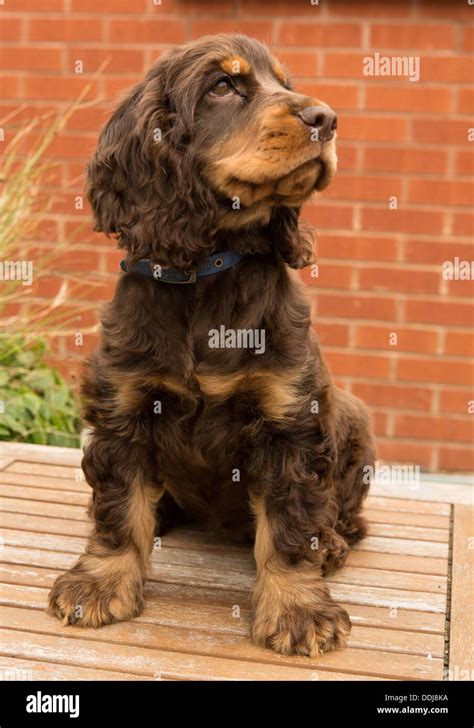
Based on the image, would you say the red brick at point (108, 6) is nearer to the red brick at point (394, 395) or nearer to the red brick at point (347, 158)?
the red brick at point (347, 158)

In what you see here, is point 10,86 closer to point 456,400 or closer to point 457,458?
point 456,400

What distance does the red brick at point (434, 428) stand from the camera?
5070 millimetres

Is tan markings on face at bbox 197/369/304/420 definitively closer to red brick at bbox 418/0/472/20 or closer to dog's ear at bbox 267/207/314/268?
dog's ear at bbox 267/207/314/268

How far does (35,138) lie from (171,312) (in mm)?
3118

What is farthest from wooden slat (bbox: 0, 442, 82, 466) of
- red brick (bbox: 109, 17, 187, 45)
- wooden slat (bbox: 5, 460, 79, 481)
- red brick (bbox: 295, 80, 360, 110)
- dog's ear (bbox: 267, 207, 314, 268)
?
red brick (bbox: 109, 17, 187, 45)

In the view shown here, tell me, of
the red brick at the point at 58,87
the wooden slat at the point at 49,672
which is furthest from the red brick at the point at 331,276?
the wooden slat at the point at 49,672

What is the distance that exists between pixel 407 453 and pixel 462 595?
2.00 meters

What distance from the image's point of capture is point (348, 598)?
10.3 ft

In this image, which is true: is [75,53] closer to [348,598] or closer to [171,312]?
[171,312]

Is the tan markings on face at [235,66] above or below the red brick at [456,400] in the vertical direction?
above

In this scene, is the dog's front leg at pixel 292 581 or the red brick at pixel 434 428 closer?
the dog's front leg at pixel 292 581

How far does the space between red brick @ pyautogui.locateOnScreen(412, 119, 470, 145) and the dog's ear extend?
89.3 inches

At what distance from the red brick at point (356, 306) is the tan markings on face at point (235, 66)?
2475 mm
